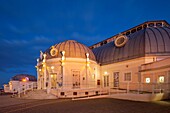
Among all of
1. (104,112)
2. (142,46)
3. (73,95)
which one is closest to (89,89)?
(73,95)

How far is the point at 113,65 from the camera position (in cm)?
2788

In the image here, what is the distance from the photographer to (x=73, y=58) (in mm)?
24688

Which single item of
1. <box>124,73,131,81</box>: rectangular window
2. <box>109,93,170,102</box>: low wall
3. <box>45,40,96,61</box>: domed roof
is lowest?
<box>109,93,170,102</box>: low wall

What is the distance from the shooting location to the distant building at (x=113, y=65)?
71.9 ft

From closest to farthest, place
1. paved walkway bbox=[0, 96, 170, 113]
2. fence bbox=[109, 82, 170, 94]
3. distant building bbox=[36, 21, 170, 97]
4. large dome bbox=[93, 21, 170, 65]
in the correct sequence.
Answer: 1. paved walkway bbox=[0, 96, 170, 113]
2. fence bbox=[109, 82, 170, 94]
3. distant building bbox=[36, 21, 170, 97]
4. large dome bbox=[93, 21, 170, 65]

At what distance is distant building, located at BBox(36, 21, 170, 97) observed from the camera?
21.9m

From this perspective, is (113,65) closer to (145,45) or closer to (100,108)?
(145,45)

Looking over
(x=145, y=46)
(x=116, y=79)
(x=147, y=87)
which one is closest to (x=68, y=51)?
(x=116, y=79)

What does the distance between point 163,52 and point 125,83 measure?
737cm

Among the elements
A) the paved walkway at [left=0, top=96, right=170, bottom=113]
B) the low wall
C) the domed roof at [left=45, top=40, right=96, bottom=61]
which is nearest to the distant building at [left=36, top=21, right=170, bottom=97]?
the domed roof at [left=45, top=40, right=96, bottom=61]

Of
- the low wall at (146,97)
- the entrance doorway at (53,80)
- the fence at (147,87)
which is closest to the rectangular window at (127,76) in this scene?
the fence at (147,87)

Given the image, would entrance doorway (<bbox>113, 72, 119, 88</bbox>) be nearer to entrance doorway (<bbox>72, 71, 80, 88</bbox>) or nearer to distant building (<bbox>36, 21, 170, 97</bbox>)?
distant building (<bbox>36, 21, 170, 97</bbox>)

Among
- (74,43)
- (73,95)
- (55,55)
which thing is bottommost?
(73,95)

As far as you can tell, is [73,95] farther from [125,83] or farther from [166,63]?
[166,63]
